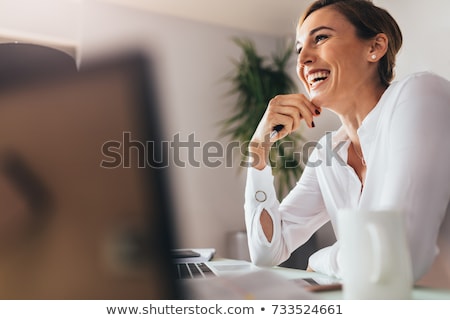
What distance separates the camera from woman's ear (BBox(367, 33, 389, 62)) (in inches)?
38.4

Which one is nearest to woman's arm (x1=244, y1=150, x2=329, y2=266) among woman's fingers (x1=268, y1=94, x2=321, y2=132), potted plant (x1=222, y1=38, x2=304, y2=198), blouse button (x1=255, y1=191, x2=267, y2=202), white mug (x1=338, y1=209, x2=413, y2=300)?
blouse button (x1=255, y1=191, x2=267, y2=202)

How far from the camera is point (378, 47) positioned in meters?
0.98

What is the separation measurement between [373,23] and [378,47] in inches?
2.3

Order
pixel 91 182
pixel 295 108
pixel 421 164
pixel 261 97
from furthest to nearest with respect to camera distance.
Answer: pixel 261 97 → pixel 295 108 → pixel 421 164 → pixel 91 182

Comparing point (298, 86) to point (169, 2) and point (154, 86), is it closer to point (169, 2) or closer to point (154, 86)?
point (169, 2)

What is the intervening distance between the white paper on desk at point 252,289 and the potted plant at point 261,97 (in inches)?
47.4

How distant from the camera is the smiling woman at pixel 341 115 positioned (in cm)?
76

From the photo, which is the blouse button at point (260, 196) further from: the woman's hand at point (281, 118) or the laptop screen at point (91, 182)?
the laptop screen at point (91, 182)

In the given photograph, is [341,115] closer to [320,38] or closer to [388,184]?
[320,38]

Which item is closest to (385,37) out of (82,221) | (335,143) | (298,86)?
(335,143)

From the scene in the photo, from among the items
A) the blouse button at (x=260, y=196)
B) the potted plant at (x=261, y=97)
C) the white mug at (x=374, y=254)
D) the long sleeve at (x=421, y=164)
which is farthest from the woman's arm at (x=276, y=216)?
the potted plant at (x=261, y=97)

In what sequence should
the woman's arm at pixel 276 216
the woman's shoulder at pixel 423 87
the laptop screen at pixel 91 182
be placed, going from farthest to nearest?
the woman's arm at pixel 276 216
the woman's shoulder at pixel 423 87
the laptop screen at pixel 91 182

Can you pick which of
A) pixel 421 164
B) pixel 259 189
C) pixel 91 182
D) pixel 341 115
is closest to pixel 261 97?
pixel 341 115

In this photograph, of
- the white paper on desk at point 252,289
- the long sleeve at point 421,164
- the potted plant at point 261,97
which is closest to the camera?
the white paper on desk at point 252,289
